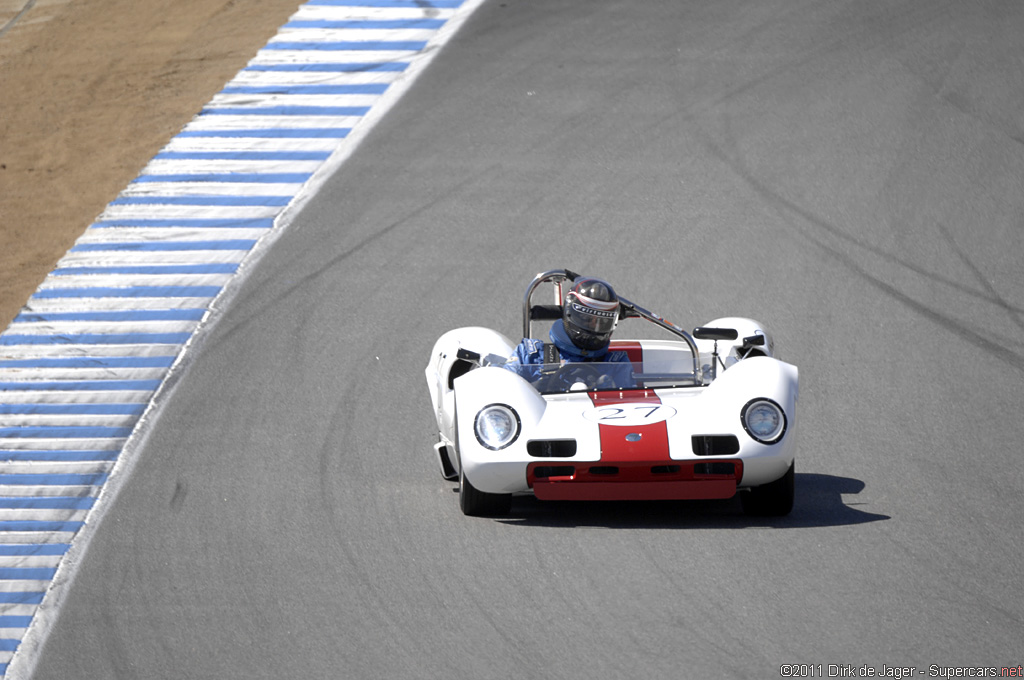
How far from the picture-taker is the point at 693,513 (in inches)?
291

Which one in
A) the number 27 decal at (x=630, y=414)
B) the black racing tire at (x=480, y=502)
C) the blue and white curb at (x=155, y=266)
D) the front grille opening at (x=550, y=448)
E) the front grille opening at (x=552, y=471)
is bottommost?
the blue and white curb at (x=155, y=266)

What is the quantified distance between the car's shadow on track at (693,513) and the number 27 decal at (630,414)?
61 centimetres

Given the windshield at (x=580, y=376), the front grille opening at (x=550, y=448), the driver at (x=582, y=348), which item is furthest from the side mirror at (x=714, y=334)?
the front grille opening at (x=550, y=448)

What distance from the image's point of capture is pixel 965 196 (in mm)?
12414

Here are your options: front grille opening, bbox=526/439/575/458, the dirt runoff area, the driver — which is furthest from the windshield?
the dirt runoff area

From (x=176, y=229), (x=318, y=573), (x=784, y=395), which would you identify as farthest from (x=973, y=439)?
(x=176, y=229)

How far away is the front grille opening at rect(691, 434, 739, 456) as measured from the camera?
6.96m

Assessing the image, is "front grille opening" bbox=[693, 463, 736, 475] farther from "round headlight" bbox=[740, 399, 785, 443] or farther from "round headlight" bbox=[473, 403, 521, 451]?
"round headlight" bbox=[473, 403, 521, 451]

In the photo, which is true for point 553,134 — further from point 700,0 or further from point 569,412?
point 569,412

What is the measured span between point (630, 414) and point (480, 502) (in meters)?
1.03

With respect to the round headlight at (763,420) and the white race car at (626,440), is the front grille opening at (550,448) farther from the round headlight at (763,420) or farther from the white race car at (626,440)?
the round headlight at (763,420)

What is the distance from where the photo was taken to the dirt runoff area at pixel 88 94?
1323 centimetres

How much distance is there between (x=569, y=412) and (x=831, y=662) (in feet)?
7.35

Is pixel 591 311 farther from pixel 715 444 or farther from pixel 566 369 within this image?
pixel 715 444
